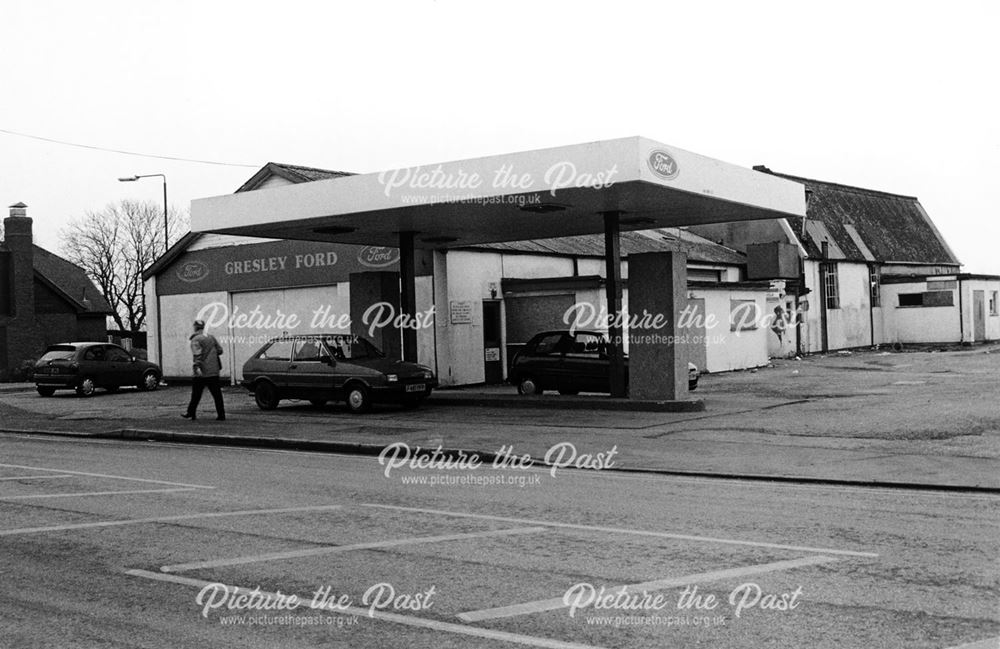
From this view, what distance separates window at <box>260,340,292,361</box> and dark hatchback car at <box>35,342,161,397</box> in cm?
1020

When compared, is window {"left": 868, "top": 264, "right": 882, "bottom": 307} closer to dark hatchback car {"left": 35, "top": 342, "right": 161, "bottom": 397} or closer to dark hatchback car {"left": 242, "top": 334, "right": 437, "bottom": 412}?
dark hatchback car {"left": 242, "top": 334, "right": 437, "bottom": 412}

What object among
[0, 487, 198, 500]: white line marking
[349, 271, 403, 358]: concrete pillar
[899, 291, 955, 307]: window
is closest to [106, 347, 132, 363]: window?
[349, 271, 403, 358]: concrete pillar

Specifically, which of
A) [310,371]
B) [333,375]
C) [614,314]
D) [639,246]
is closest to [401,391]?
[333,375]

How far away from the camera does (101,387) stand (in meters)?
31.3

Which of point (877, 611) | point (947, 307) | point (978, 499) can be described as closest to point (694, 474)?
point (978, 499)

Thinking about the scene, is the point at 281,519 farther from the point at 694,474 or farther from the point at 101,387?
the point at 101,387

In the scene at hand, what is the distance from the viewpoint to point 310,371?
858 inches

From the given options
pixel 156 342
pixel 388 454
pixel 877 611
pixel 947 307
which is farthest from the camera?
pixel 947 307

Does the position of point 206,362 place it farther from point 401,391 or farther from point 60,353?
point 60,353

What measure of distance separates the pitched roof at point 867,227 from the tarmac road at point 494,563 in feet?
120

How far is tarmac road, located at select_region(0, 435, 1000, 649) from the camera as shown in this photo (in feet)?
19.0

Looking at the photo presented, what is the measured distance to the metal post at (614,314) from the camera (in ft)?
69.8

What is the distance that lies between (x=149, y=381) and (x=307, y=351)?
12119 millimetres

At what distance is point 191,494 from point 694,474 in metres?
5.95
